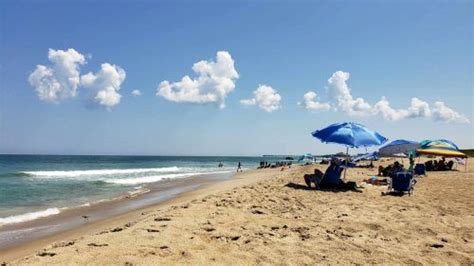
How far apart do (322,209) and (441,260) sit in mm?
3729

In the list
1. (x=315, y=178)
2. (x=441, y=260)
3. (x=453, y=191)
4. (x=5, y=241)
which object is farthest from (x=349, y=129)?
(x=5, y=241)

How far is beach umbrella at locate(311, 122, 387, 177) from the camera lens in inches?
→ 490

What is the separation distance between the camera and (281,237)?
5.78 metres

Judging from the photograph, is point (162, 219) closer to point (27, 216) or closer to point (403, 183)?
point (27, 216)

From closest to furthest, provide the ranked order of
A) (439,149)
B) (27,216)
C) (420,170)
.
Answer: (27,216), (420,170), (439,149)

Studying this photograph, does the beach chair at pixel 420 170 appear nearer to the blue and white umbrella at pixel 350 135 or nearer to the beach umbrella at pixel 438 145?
the beach umbrella at pixel 438 145

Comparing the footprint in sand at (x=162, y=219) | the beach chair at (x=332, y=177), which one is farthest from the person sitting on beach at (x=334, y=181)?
the footprint in sand at (x=162, y=219)

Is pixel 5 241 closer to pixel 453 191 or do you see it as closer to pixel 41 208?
pixel 41 208

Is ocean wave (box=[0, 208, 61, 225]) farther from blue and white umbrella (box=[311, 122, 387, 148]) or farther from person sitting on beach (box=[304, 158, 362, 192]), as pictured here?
blue and white umbrella (box=[311, 122, 387, 148])

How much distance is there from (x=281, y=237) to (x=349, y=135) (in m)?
7.56

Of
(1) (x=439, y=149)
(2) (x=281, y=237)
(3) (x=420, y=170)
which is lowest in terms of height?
(2) (x=281, y=237)

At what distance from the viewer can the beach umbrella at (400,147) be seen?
21947 millimetres

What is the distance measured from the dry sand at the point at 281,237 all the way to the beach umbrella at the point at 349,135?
11.1 feet

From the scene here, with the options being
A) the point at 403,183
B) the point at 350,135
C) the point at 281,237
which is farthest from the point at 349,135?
the point at 281,237
